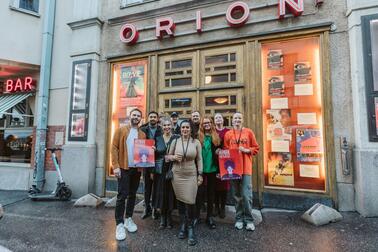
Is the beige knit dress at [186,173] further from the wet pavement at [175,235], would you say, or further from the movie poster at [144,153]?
the wet pavement at [175,235]

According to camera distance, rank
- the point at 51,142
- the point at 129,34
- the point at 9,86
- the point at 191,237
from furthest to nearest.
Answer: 1. the point at 9,86
2. the point at 51,142
3. the point at 129,34
4. the point at 191,237

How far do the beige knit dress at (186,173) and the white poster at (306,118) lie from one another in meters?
2.76

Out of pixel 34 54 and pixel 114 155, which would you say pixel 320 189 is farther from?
pixel 34 54

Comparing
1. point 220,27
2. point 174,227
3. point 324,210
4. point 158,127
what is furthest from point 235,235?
point 220,27

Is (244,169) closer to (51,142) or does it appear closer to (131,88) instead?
(131,88)

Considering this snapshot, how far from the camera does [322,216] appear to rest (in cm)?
431

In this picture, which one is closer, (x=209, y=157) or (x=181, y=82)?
(x=209, y=157)

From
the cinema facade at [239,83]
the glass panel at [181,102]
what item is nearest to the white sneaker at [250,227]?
the cinema facade at [239,83]

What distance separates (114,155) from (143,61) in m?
3.60

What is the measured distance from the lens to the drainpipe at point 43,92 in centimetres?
688

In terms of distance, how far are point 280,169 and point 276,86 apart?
1897 millimetres

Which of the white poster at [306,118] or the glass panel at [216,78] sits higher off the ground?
the glass panel at [216,78]

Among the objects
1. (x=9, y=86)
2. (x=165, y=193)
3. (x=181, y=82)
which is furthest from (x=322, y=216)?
(x=9, y=86)

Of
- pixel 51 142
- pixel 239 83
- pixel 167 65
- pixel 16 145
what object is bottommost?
pixel 16 145
